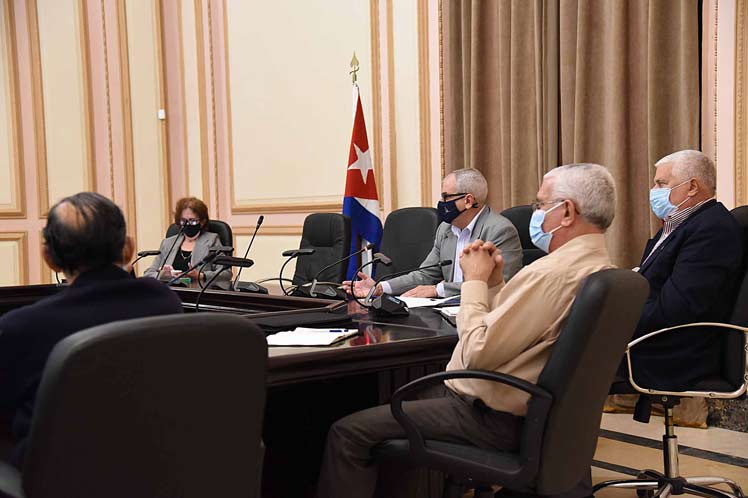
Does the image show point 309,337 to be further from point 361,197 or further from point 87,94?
point 87,94

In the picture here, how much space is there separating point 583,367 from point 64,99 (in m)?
6.58

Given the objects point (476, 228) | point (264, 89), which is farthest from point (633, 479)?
point (264, 89)

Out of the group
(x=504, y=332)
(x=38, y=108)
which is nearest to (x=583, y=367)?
(x=504, y=332)

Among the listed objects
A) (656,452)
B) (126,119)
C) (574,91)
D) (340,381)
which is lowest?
(656,452)

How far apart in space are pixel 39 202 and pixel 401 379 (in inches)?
233

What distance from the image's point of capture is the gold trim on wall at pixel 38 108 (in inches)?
292

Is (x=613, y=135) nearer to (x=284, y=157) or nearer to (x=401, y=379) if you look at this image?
(x=401, y=379)

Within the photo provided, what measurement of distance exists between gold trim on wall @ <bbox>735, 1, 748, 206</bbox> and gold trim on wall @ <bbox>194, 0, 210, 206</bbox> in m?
4.35

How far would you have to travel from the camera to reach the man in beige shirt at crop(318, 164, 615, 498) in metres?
1.91

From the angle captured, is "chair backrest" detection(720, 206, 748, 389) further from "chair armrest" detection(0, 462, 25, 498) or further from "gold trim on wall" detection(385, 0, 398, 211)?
"gold trim on wall" detection(385, 0, 398, 211)

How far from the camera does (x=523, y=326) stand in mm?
1907

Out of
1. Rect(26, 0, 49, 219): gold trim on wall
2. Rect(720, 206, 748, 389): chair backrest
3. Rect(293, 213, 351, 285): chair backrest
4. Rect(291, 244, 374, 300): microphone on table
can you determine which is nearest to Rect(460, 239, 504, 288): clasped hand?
Rect(720, 206, 748, 389): chair backrest

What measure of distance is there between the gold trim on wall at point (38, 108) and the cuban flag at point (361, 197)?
3.50 m

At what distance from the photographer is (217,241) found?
487cm
